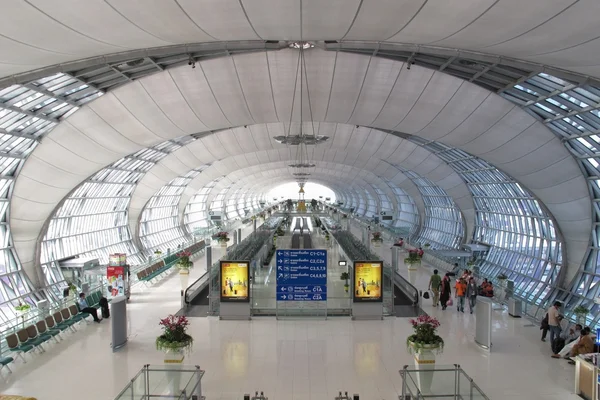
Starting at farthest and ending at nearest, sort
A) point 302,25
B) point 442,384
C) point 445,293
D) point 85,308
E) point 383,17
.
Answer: point 445,293 < point 85,308 < point 302,25 < point 383,17 < point 442,384

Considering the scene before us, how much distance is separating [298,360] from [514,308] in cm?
827

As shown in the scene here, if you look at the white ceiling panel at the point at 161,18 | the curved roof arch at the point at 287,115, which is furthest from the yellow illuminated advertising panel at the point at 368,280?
the curved roof arch at the point at 287,115

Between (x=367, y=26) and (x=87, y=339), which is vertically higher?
(x=367, y=26)

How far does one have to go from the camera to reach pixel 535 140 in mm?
24984

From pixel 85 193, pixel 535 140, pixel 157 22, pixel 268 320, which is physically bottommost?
pixel 268 320

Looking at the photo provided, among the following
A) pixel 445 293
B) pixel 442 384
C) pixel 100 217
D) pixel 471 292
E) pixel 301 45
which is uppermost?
pixel 301 45

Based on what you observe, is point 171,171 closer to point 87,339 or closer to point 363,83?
point 363,83

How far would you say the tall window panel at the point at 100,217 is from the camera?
35719 millimetres

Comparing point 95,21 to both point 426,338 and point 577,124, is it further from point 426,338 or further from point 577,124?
point 577,124

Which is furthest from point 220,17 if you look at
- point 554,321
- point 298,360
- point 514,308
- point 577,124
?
point 577,124

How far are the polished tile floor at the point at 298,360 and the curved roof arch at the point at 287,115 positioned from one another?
12.2 meters

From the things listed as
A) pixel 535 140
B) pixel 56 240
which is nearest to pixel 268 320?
pixel 535 140

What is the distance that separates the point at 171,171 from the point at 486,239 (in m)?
30.3

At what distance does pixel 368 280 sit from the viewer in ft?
53.4
